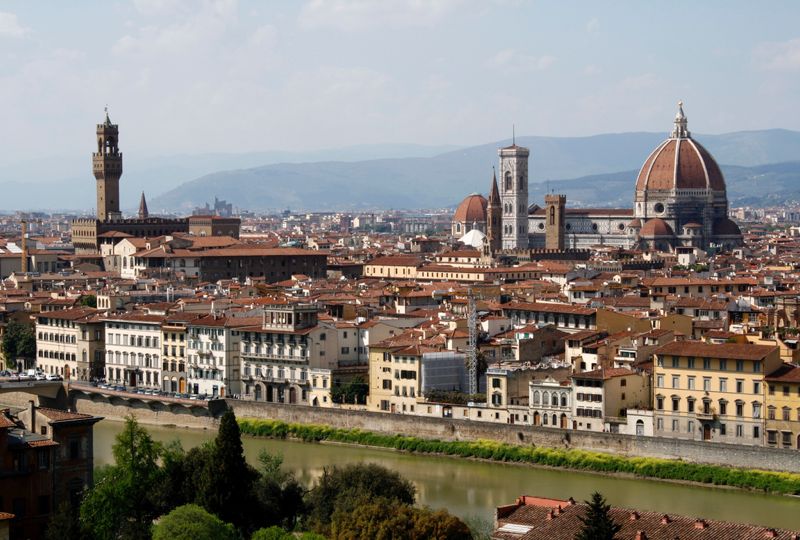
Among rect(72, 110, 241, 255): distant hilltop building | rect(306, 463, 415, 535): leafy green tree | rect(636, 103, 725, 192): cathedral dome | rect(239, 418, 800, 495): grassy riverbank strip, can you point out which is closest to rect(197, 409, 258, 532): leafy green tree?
rect(306, 463, 415, 535): leafy green tree

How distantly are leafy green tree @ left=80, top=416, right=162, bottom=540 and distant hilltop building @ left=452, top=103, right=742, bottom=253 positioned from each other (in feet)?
248

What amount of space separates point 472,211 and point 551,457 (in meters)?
87.2

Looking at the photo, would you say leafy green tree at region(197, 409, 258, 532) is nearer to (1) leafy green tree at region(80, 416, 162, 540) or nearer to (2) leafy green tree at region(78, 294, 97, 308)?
(1) leafy green tree at region(80, 416, 162, 540)

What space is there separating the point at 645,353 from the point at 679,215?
7125cm

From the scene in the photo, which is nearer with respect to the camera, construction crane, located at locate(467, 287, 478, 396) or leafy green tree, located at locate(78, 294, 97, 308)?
construction crane, located at locate(467, 287, 478, 396)

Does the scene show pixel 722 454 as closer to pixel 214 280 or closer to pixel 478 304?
pixel 478 304

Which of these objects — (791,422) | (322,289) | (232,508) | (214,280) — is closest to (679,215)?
(214,280)

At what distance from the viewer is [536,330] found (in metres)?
38.7

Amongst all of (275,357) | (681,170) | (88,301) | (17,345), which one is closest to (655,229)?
(681,170)

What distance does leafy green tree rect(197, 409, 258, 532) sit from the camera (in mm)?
23188

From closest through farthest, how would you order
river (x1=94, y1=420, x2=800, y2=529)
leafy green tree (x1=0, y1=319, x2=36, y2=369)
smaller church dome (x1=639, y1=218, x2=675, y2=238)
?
river (x1=94, y1=420, x2=800, y2=529), leafy green tree (x1=0, y1=319, x2=36, y2=369), smaller church dome (x1=639, y1=218, x2=675, y2=238)

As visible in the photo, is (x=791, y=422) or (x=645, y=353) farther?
(x=645, y=353)

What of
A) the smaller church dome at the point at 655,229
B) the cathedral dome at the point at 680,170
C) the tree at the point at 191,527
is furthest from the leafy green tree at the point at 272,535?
the cathedral dome at the point at 680,170

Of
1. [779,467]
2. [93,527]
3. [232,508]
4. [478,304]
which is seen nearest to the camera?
[93,527]
